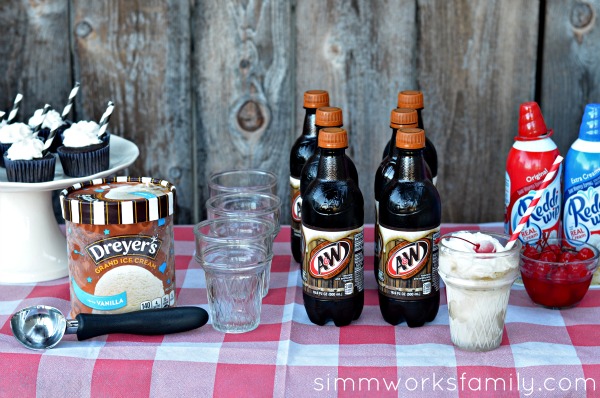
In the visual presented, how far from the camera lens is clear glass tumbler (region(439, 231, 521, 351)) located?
120 centimetres

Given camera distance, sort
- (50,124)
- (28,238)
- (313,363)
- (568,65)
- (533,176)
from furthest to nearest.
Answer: (568,65) → (50,124) → (28,238) → (533,176) → (313,363)

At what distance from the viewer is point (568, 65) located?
186 centimetres

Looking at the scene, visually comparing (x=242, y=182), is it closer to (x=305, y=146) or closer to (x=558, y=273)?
(x=305, y=146)

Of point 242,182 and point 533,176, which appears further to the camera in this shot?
point 242,182

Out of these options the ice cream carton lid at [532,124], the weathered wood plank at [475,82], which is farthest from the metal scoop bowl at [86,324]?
the weathered wood plank at [475,82]

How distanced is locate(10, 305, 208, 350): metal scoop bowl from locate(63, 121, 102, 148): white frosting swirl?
13.7 inches

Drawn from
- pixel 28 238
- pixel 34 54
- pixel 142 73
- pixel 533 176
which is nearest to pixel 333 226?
pixel 533 176

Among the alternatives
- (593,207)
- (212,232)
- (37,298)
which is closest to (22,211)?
(37,298)

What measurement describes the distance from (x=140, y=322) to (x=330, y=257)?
1.00 ft

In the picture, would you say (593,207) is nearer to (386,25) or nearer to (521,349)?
(521,349)

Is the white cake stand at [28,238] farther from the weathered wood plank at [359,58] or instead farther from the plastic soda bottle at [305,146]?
the weathered wood plank at [359,58]

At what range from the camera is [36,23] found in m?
1.84

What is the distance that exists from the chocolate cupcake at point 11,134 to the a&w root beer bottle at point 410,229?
27.4 inches

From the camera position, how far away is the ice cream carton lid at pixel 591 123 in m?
1.39
